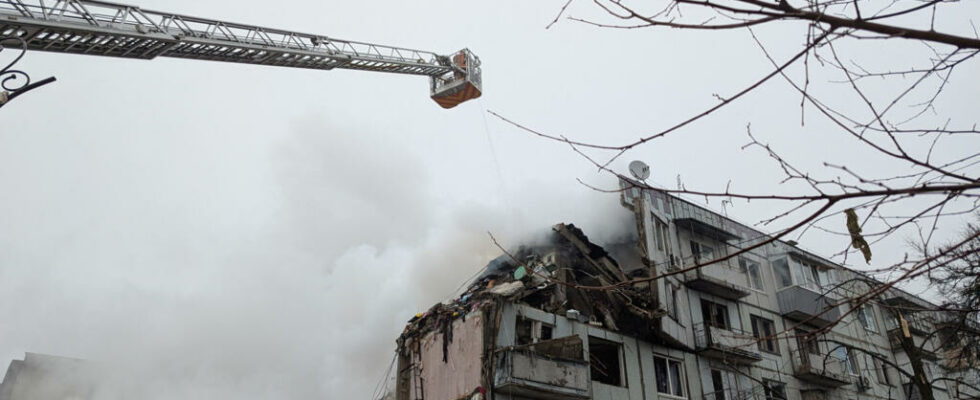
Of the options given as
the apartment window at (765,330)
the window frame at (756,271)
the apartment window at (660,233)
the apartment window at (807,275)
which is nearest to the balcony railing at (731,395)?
the apartment window at (765,330)

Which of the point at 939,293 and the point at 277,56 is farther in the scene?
the point at 277,56

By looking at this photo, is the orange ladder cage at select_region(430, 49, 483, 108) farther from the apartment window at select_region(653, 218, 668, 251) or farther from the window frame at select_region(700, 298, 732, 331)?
the window frame at select_region(700, 298, 732, 331)

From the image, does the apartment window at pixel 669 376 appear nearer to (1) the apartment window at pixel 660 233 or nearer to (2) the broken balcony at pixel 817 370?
(1) the apartment window at pixel 660 233

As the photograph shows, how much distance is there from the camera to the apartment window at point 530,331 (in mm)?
19938

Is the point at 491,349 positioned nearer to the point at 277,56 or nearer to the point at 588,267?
the point at 588,267

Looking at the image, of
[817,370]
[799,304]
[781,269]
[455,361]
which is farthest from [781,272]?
[455,361]

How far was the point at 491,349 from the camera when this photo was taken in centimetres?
1883

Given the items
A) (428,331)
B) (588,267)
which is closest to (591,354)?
(588,267)

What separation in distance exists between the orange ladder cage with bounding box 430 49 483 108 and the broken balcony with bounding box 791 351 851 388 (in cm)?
1762

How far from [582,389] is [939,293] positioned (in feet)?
31.5

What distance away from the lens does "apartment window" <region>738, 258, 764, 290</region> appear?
27472 mm

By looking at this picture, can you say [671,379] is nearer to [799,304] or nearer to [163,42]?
[799,304]

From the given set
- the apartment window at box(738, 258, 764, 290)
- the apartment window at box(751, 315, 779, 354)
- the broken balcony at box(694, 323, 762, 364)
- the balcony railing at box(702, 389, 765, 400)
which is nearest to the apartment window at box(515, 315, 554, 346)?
the broken balcony at box(694, 323, 762, 364)

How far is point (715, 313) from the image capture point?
25.5m
